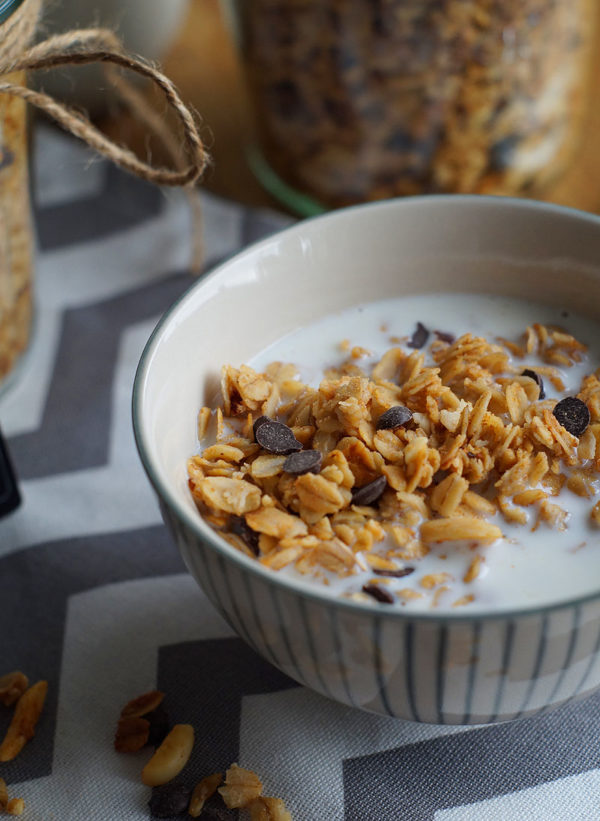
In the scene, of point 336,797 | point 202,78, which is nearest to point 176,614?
point 336,797

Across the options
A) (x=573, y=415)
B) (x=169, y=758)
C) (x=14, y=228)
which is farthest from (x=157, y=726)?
(x=14, y=228)

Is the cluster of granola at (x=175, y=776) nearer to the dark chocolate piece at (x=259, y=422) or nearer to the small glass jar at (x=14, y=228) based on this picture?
the dark chocolate piece at (x=259, y=422)

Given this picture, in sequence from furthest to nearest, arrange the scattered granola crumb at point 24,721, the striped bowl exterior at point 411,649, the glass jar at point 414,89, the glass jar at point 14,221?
the glass jar at point 414,89 < the glass jar at point 14,221 < the scattered granola crumb at point 24,721 < the striped bowl exterior at point 411,649

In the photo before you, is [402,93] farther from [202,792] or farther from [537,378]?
[202,792]

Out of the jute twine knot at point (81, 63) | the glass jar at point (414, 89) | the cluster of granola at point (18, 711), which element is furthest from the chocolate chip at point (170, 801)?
the glass jar at point (414, 89)

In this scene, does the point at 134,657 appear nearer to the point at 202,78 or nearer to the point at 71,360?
the point at 71,360

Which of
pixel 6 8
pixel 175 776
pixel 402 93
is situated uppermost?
pixel 6 8

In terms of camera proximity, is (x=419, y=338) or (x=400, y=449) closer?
(x=400, y=449)
